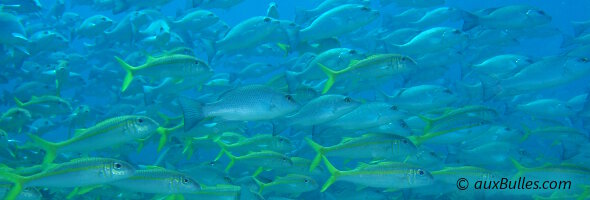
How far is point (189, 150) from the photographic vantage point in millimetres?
6734

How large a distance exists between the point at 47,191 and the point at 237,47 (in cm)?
366

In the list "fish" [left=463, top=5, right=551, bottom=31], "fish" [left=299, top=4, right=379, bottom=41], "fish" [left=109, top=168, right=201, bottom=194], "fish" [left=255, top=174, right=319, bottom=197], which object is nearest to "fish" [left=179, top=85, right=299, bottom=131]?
"fish" [left=109, top=168, right=201, bottom=194]

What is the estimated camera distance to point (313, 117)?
4637 mm

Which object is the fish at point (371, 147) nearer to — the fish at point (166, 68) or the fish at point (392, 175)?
the fish at point (392, 175)

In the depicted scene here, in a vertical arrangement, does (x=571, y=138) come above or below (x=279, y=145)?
below

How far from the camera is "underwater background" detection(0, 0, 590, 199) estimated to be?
160 inches

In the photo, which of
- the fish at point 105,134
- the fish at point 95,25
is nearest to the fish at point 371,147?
the fish at point 105,134

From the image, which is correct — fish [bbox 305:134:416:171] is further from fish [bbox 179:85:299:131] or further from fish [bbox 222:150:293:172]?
fish [bbox 222:150:293:172]

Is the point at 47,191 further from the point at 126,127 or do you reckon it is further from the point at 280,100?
the point at 280,100

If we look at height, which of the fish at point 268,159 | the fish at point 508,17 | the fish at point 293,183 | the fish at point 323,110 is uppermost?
the fish at point 323,110

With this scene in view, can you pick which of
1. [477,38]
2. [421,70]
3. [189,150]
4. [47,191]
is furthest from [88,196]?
[477,38]

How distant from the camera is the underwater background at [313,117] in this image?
13.3ft

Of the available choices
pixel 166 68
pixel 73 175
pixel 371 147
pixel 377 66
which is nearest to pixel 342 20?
pixel 377 66

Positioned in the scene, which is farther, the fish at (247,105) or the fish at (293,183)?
the fish at (293,183)
